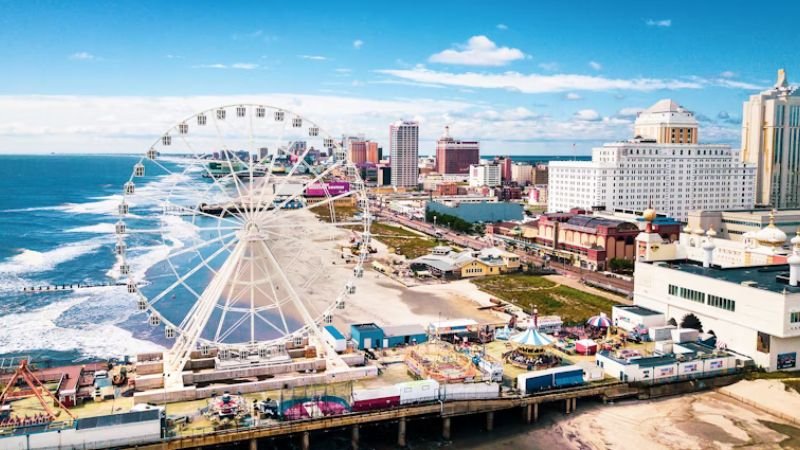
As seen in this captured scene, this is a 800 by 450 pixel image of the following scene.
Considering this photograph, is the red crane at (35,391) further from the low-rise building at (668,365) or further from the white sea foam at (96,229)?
the white sea foam at (96,229)

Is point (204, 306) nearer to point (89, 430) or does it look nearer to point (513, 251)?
point (89, 430)

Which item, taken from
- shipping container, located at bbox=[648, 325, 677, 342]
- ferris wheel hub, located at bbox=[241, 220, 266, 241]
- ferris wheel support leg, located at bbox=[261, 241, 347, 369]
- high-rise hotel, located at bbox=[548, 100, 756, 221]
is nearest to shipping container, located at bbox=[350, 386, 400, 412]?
ferris wheel support leg, located at bbox=[261, 241, 347, 369]

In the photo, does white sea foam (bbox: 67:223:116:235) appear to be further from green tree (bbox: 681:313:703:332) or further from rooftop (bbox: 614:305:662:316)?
green tree (bbox: 681:313:703:332)

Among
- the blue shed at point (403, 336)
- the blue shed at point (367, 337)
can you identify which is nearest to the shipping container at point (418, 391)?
the blue shed at point (367, 337)

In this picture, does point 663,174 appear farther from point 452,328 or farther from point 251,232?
point 251,232

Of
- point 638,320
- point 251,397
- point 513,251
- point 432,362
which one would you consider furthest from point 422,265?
point 251,397

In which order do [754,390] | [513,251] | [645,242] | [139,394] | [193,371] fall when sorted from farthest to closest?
1. [513,251]
2. [645,242]
3. [754,390]
4. [193,371]
5. [139,394]
